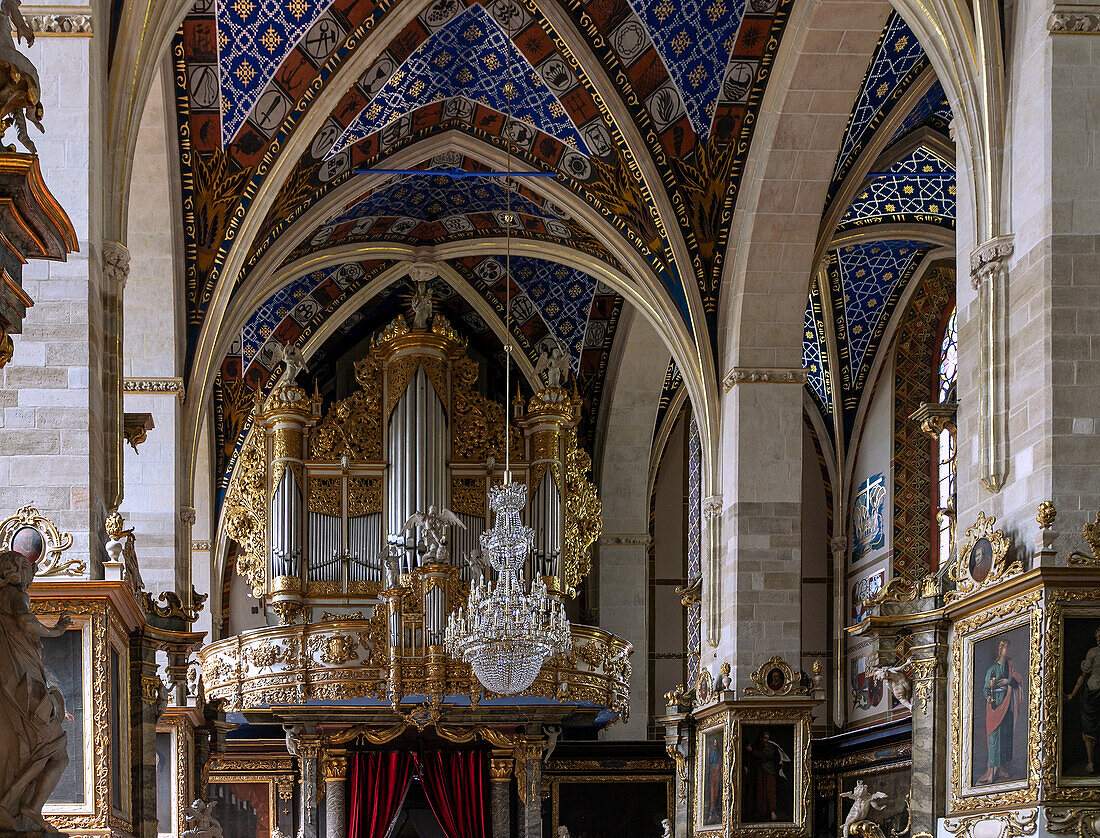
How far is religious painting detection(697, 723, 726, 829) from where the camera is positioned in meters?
15.0

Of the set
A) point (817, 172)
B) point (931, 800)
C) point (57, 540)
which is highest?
point (817, 172)

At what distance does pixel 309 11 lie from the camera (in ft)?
46.9

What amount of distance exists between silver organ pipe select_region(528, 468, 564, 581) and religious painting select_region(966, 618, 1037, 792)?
10.1 m

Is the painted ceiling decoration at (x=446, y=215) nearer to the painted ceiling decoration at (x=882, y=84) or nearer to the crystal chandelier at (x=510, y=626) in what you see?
the painted ceiling decoration at (x=882, y=84)

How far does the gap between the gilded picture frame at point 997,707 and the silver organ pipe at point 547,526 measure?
9.85 meters

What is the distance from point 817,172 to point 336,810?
1061 cm

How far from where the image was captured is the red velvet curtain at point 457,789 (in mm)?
20578

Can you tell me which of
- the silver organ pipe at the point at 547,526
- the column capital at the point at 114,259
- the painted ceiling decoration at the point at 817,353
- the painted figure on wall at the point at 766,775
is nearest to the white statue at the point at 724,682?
the painted figure on wall at the point at 766,775

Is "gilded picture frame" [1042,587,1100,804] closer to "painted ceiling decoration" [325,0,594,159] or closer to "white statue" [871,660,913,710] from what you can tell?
"white statue" [871,660,913,710]

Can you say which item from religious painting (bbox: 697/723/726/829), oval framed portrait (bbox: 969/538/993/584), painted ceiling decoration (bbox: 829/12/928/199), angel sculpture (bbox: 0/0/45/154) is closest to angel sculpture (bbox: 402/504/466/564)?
religious painting (bbox: 697/723/726/829)

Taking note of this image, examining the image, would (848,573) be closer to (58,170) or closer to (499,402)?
(499,402)

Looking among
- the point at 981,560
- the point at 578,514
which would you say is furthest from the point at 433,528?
the point at 981,560

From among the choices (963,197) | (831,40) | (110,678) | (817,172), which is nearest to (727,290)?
(817,172)

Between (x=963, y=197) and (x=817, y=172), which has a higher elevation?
(x=817, y=172)
